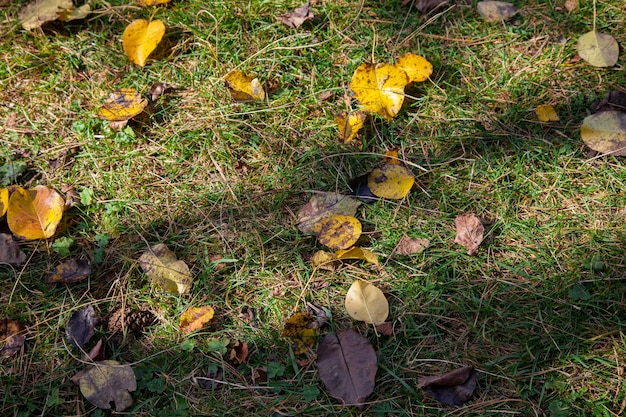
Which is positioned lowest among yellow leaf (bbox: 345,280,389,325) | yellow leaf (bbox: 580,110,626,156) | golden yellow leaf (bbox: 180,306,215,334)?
golden yellow leaf (bbox: 180,306,215,334)

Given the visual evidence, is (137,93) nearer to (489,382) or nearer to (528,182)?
(528,182)

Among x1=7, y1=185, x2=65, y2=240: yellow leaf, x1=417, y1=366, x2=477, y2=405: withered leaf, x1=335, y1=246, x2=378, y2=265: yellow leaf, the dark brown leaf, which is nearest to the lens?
x1=417, y1=366, x2=477, y2=405: withered leaf

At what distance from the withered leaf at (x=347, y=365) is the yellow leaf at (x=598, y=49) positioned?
1.61 metres

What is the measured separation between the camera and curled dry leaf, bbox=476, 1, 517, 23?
2660 mm

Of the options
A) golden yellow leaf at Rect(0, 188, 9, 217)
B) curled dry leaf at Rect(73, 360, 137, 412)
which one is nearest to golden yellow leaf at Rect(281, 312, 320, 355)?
curled dry leaf at Rect(73, 360, 137, 412)

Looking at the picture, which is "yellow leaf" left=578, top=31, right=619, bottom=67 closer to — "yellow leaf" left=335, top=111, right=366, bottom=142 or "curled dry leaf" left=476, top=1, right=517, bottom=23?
"curled dry leaf" left=476, top=1, right=517, bottom=23

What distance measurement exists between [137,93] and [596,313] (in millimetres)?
1991

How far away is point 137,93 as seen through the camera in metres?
2.51

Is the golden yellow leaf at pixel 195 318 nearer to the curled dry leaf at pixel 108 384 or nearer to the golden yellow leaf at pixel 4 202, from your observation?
the curled dry leaf at pixel 108 384

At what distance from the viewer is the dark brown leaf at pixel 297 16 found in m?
2.64

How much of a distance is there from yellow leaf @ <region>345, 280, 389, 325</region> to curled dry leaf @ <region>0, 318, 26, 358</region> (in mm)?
1127

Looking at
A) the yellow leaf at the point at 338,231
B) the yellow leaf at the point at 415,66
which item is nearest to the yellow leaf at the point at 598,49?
the yellow leaf at the point at 415,66

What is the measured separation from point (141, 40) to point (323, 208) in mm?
1171

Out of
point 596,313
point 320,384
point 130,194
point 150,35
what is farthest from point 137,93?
point 596,313
